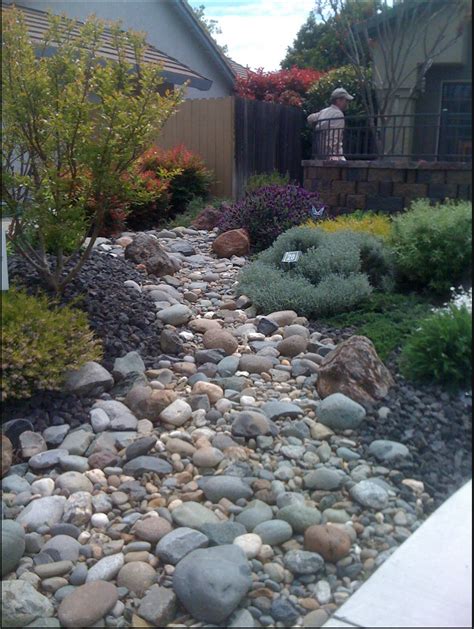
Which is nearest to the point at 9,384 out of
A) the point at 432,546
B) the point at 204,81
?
the point at 432,546

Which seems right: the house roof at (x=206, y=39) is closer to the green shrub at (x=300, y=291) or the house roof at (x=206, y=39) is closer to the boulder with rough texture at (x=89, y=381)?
the green shrub at (x=300, y=291)

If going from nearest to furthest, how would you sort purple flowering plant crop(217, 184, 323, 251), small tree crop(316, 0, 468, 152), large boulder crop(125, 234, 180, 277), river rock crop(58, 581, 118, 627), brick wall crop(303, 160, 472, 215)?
river rock crop(58, 581, 118, 627) < small tree crop(316, 0, 468, 152) < brick wall crop(303, 160, 472, 215) < large boulder crop(125, 234, 180, 277) < purple flowering plant crop(217, 184, 323, 251)

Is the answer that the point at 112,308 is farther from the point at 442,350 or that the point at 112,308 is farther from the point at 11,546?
the point at 442,350

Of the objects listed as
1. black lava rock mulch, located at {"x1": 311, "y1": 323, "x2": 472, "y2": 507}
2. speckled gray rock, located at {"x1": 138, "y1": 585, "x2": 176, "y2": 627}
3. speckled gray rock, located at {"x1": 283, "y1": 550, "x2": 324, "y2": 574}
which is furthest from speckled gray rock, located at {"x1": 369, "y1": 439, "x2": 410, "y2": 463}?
speckled gray rock, located at {"x1": 138, "y1": 585, "x2": 176, "y2": 627}

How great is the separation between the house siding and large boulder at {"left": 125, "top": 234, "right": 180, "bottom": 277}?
250cm

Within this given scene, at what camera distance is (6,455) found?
13.5 feet

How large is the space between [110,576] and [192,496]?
0.59 meters

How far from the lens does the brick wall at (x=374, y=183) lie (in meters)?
7.04

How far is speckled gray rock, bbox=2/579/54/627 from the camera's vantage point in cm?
322

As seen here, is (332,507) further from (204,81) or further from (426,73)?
(204,81)

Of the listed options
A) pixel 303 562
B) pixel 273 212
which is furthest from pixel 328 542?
pixel 273 212

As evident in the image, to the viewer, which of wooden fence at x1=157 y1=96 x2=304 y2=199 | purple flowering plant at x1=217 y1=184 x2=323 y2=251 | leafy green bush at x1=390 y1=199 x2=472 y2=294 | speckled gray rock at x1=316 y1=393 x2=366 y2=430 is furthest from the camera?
wooden fence at x1=157 y1=96 x2=304 y2=199

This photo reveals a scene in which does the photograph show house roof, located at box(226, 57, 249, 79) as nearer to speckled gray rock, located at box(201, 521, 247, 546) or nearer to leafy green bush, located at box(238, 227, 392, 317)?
leafy green bush, located at box(238, 227, 392, 317)

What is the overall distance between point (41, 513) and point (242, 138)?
1001cm
